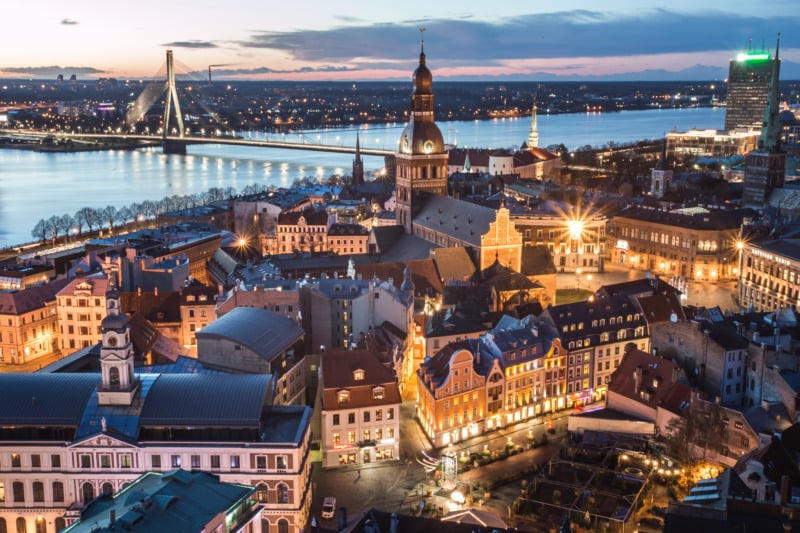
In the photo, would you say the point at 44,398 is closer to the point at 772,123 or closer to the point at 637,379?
the point at 637,379

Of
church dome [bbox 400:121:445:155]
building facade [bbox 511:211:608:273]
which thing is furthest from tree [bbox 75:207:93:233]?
building facade [bbox 511:211:608:273]

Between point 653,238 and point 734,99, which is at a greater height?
point 734,99

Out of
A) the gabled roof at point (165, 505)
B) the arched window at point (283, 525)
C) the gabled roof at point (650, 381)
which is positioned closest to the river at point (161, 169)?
the arched window at point (283, 525)

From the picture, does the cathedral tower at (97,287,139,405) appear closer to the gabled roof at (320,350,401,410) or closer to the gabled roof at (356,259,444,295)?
the gabled roof at (320,350,401,410)

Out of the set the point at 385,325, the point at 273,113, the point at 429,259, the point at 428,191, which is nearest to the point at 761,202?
the point at 428,191

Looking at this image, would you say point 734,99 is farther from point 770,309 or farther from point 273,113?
point 273,113

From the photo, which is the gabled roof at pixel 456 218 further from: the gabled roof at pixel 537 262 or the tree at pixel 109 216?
the tree at pixel 109 216
